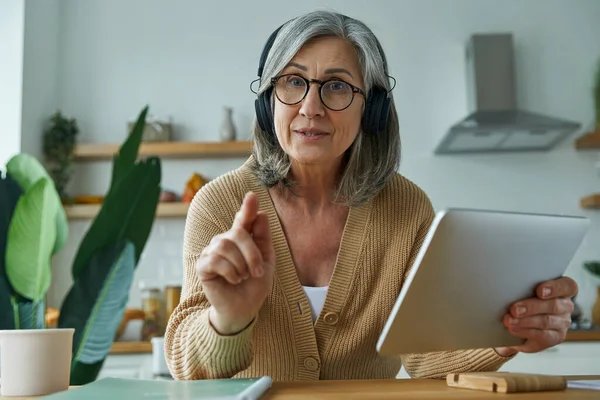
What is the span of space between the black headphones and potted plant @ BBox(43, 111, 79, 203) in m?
2.51

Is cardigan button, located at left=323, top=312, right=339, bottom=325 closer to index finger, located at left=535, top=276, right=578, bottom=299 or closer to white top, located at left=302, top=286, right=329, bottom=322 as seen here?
white top, located at left=302, top=286, right=329, bottom=322

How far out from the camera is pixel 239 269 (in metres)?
0.93

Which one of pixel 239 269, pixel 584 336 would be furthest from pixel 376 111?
pixel 584 336

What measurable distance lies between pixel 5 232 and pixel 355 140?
1.41 metres

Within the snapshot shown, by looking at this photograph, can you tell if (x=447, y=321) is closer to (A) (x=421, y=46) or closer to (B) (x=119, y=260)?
(B) (x=119, y=260)

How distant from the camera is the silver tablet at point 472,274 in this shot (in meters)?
0.86

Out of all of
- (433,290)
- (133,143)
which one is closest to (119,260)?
(133,143)

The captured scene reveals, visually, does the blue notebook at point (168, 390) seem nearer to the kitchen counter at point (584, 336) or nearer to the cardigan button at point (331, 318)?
the cardigan button at point (331, 318)

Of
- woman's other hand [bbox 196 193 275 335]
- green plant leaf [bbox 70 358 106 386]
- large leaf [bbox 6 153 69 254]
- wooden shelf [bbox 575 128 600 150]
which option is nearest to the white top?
woman's other hand [bbox 196 193 275 335]

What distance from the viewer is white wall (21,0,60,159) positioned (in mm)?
3520

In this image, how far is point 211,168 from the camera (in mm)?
3879

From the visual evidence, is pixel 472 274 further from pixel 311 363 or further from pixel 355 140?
pixel 355 140

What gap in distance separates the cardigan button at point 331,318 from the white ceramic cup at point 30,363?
0.51 metres

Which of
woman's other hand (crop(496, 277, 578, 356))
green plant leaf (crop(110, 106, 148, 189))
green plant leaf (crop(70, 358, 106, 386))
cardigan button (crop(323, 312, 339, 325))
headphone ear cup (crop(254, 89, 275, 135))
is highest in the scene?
headphone ear cup (crop(254, 89, 275, 135))
